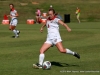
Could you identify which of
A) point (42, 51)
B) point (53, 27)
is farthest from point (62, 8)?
point (42, 51)

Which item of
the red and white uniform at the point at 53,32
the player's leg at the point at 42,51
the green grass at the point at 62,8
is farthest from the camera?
the green grass at the point at 62,8

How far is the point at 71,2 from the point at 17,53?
44742 mm

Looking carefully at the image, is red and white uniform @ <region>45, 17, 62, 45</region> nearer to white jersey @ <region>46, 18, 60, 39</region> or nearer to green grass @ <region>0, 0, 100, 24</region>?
white jersey @ <region>46, 18, 60, 39</region>

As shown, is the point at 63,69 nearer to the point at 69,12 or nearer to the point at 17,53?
the point at 17,53

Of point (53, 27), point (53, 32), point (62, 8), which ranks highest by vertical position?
point (53, 27)

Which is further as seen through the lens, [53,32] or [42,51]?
[53,32]

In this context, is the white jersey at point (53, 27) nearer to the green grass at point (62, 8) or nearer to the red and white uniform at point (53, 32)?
the red and white uniform at point (53, 32)

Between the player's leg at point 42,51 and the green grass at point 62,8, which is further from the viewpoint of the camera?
the green grass at point 62,8

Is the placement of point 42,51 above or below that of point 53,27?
below

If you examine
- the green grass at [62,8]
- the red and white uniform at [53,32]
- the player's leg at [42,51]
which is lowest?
the green grass at [62,8]

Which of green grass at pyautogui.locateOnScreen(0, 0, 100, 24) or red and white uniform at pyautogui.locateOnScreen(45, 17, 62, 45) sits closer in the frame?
red and white uniform at pyautogui.locateOnScreen(45, 17, 62, 45)

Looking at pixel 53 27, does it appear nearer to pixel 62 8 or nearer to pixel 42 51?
pixel 42 51

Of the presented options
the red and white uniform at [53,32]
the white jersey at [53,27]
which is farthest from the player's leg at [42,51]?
the white jersey at [53,27]

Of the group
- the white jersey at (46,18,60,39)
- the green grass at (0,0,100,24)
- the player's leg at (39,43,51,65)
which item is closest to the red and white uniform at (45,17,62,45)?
the white jersey at (46,18,60,39)
